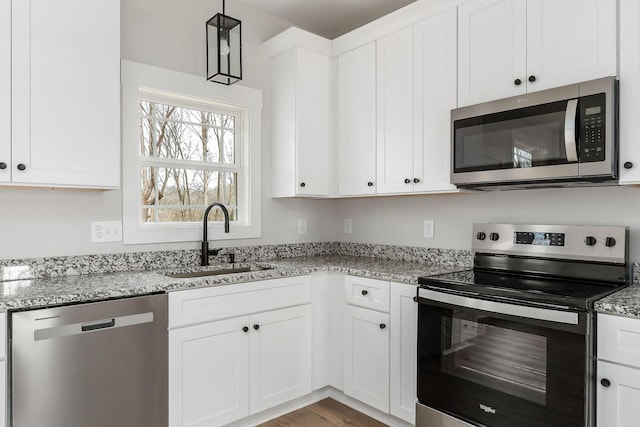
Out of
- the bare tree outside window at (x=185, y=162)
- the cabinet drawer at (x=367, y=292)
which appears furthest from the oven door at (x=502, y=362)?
the bare tree outside window at (x=185, y=162)

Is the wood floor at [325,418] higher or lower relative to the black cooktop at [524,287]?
lower

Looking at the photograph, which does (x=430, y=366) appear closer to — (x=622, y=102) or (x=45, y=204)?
(x=622, y=102)

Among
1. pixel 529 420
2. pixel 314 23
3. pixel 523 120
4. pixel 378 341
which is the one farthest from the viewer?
pixel 314 23

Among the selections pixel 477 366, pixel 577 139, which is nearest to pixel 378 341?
pixel 477 366

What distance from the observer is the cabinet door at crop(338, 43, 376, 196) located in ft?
9.09

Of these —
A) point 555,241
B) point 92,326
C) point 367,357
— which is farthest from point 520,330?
point 92,326

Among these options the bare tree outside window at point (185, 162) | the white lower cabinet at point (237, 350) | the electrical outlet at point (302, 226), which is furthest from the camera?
the electrical outlet at point (302, 226)

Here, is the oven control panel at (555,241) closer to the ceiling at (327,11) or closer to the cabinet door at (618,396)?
the cabinet door at (618,396)

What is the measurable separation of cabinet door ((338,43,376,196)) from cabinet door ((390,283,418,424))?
0.79m

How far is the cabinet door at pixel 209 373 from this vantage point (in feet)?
6.68

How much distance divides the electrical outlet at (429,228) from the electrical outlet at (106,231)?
1.87 m

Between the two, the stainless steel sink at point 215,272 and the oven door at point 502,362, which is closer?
the oven door at point 502,362

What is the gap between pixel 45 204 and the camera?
2146mm

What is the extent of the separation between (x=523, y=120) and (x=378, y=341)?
137cm
